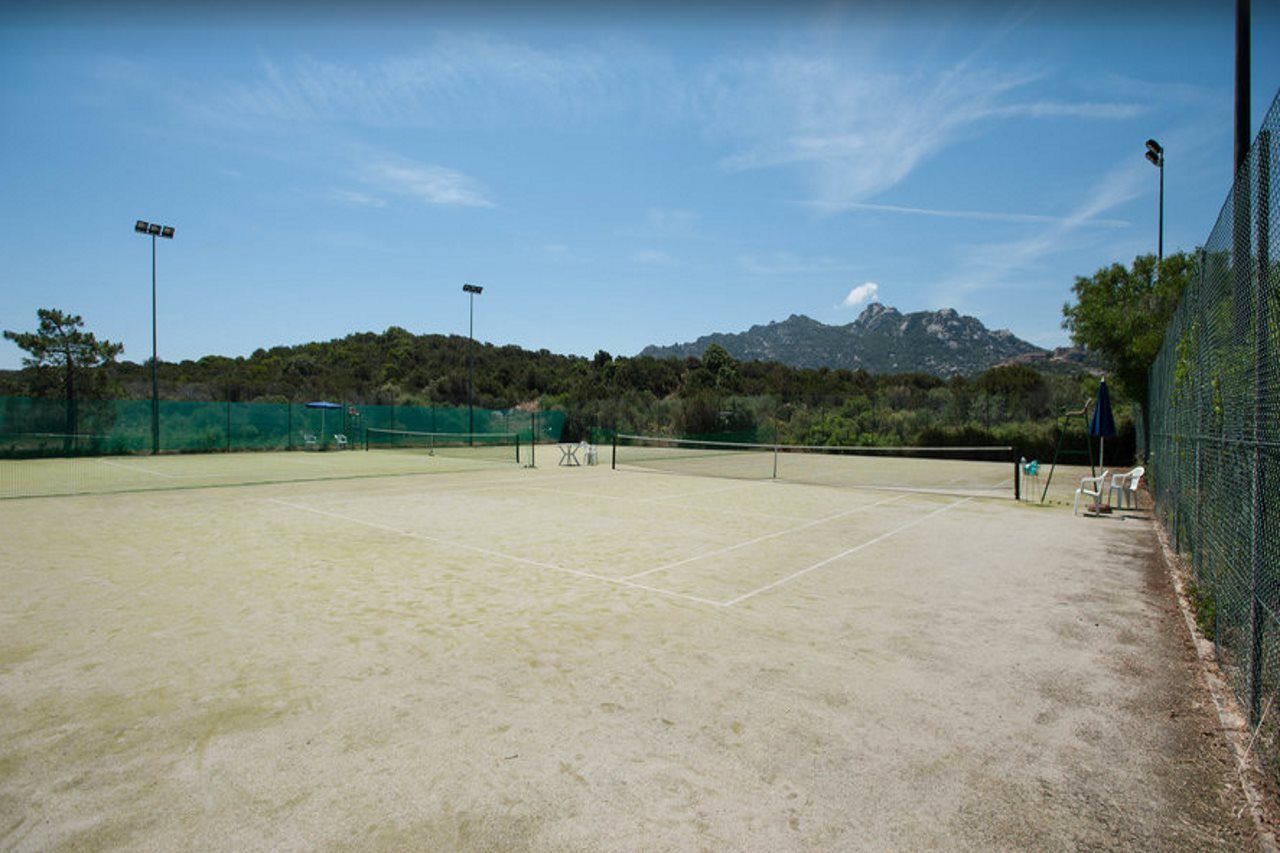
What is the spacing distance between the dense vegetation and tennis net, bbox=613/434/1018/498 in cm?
136

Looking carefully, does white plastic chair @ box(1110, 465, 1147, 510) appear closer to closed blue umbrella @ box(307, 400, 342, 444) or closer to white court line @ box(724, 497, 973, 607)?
white court line @ box(724, 497, 973, 607)

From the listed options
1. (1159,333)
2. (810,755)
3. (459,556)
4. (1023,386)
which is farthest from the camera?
(1023,386)

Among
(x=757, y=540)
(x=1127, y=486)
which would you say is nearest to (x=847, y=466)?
(x=1127, y=486)

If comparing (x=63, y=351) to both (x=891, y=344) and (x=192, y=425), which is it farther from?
(x=891, y=344)

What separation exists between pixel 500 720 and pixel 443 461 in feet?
74.6

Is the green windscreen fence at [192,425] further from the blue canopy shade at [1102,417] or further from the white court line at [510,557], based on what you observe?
the blue canopy shade at [1102,417]

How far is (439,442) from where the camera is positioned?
36344mm

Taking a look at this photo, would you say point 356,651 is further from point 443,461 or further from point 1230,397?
point 443,461

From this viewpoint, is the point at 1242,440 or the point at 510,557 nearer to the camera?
the point at 1242,440

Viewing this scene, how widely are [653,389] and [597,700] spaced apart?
6624cm

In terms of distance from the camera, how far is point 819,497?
602 inches

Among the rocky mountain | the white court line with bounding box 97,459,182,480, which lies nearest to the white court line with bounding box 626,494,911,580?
the white court line with bounding box 97,459,182,480

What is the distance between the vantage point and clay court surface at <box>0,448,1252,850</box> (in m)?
2.90

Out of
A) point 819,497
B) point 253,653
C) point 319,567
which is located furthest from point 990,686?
point 819,497
